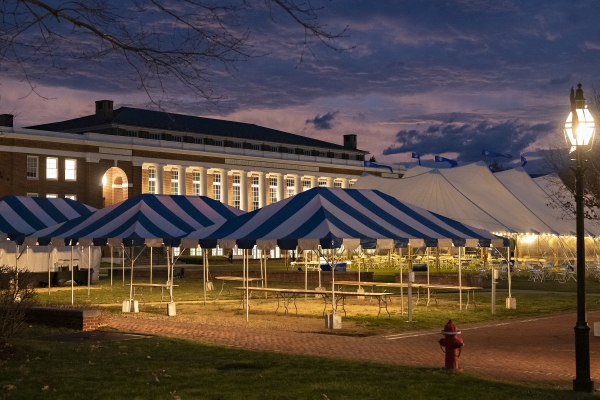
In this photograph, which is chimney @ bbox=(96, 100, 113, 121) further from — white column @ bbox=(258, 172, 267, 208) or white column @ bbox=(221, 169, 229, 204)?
white column @ bbox=(258, 172, 267, 208)

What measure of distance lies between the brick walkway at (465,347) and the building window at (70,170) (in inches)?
2193

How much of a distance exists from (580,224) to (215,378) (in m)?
5.05

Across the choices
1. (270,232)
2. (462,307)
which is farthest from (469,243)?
(270,232)

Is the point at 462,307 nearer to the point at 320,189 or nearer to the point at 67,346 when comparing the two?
the point at 320,189

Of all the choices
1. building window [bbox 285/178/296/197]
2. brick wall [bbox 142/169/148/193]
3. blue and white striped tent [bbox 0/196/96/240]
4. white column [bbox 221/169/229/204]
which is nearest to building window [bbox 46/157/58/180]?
brick wall [bbox 142/169/148/193]

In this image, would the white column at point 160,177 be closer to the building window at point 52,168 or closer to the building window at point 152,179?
the building window at point 152,179

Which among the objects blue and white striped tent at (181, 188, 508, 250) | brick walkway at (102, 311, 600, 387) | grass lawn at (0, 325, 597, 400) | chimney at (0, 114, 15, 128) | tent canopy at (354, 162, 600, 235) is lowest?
brick walkway at (102, 311, 600, 387)

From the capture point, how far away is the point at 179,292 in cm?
3241

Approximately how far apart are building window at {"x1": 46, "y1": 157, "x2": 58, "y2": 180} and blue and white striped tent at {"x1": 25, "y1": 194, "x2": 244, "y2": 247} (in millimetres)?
46234

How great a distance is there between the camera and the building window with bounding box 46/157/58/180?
72000 mm

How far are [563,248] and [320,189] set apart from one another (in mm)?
35253

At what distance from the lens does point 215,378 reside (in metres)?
11.0

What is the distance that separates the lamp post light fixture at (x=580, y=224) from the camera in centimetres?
1064

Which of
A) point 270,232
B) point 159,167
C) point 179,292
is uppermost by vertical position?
point 159,167
